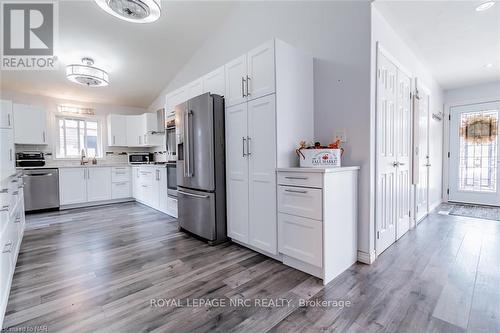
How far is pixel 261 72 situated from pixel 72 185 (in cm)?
473

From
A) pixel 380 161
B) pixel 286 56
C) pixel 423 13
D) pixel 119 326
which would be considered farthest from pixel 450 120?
pixel 119 326

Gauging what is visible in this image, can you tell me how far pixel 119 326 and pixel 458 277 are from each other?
104 inches

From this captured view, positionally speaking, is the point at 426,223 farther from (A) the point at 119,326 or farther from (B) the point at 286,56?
(A) the point at 119,326

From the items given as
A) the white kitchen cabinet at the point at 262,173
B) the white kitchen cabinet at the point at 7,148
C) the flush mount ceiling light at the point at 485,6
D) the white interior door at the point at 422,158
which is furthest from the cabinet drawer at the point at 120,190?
the flush mount ceiling light at the point at 485,6

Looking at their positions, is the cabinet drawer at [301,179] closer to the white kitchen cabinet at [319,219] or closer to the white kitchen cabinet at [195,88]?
the white kitchen cabinet at [319,219]

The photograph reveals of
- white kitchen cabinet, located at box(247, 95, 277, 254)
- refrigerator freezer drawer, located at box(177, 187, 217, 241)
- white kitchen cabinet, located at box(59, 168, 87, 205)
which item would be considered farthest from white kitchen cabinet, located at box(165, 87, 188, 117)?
white kitchen cabinet, located at box(59, 168, 87, 205)

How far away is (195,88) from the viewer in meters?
3.38

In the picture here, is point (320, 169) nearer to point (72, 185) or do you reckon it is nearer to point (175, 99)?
point (175, 99)

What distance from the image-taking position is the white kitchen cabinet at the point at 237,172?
8.39 feet

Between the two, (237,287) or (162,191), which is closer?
(237,287)

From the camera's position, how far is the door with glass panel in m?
4.38

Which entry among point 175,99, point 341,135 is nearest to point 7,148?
point 175,99

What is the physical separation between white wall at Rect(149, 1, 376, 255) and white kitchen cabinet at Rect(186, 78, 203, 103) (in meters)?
1.12

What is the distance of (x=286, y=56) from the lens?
228 cm
